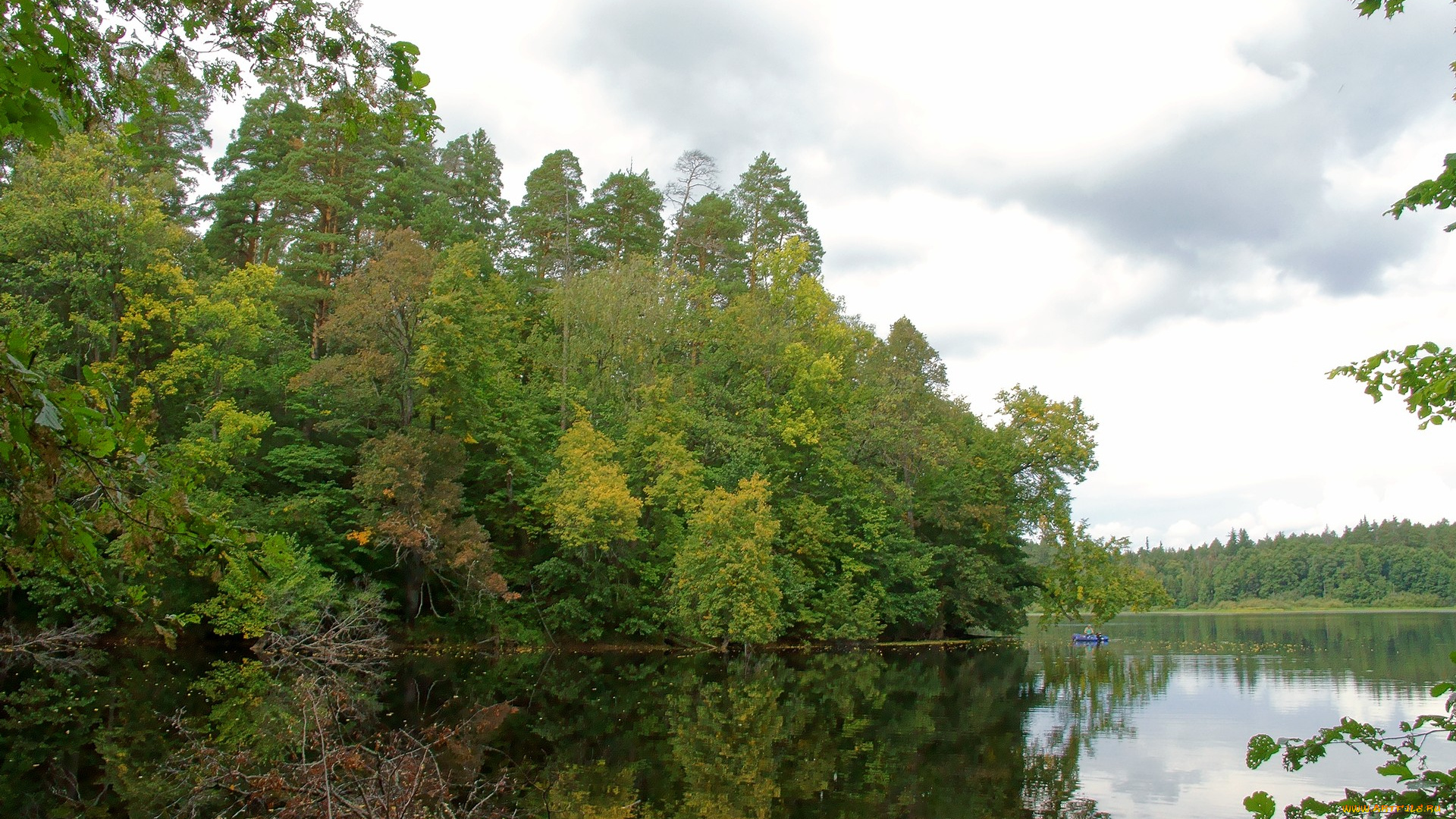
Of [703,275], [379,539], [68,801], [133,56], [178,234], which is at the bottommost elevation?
[68,801]

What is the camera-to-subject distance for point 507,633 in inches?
1189

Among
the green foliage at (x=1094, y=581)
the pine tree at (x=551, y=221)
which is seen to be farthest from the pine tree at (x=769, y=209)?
the green foliage at (x=1094, y=581)

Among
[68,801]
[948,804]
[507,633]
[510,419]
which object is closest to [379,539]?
[507,633]

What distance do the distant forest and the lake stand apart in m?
86.1

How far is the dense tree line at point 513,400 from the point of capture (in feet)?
83.9

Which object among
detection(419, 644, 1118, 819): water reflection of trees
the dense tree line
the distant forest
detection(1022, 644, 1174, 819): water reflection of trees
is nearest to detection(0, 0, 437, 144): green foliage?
detection(419, 644, 1118, 819): water reflection of trees

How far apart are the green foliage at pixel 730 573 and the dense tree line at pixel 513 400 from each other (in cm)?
13

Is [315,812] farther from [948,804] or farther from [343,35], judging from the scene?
[948,804]

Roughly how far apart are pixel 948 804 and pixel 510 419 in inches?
1015

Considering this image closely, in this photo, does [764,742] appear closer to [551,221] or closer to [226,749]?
[226,749]

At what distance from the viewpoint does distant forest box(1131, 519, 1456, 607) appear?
98.4m

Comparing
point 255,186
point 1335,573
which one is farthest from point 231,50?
point 1335,573

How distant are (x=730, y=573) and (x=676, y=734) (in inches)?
640

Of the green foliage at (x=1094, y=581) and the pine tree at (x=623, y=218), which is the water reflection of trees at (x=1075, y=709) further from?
Answer: the pine tree at (x=623, y=218)
